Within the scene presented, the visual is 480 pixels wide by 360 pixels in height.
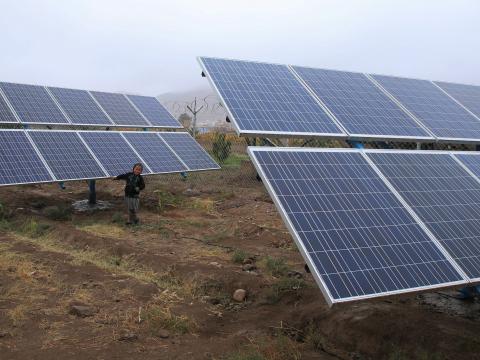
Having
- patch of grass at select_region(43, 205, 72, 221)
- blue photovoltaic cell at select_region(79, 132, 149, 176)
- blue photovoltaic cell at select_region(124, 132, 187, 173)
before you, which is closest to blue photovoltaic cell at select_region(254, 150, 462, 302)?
blue photovoltaic cell at select_region(79, 132, 149, 176)

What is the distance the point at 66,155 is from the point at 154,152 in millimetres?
2938

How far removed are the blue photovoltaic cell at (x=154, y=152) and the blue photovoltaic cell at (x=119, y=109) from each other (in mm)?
2551

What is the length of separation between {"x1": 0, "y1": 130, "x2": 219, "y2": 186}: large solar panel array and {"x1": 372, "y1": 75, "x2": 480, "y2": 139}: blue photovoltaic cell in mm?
6831

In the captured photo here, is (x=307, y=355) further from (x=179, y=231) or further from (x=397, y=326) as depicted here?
(x=179, y=231)

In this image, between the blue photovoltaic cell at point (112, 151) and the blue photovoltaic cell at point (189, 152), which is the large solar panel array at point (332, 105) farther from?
the blue photovoltaic cell at point (189, 152)

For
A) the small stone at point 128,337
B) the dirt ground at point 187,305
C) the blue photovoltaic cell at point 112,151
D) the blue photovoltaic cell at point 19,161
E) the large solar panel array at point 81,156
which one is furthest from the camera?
the blue photovoltaic cell at point 112,151

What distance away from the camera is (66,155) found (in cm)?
1249

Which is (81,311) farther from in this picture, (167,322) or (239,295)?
(239,295)

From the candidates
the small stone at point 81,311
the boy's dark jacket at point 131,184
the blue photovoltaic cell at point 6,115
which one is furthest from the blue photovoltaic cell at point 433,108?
the blue photovoltaic cell at point 6,115

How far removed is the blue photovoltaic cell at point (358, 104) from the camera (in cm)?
800

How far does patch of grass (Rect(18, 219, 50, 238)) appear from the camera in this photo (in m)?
10.6

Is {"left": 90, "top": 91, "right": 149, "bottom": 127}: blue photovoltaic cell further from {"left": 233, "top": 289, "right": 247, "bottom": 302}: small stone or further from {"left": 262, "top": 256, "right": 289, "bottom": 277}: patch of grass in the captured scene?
{"left": 233, "top": 289, "right": 247, "bottom": 302}: small stone

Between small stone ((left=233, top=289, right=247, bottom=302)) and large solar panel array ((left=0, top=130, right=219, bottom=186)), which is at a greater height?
large solar panel array ((left=0, top=130, right=219, bottom=186))

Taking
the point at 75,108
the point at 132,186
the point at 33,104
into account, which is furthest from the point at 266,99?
the point at 33,104
